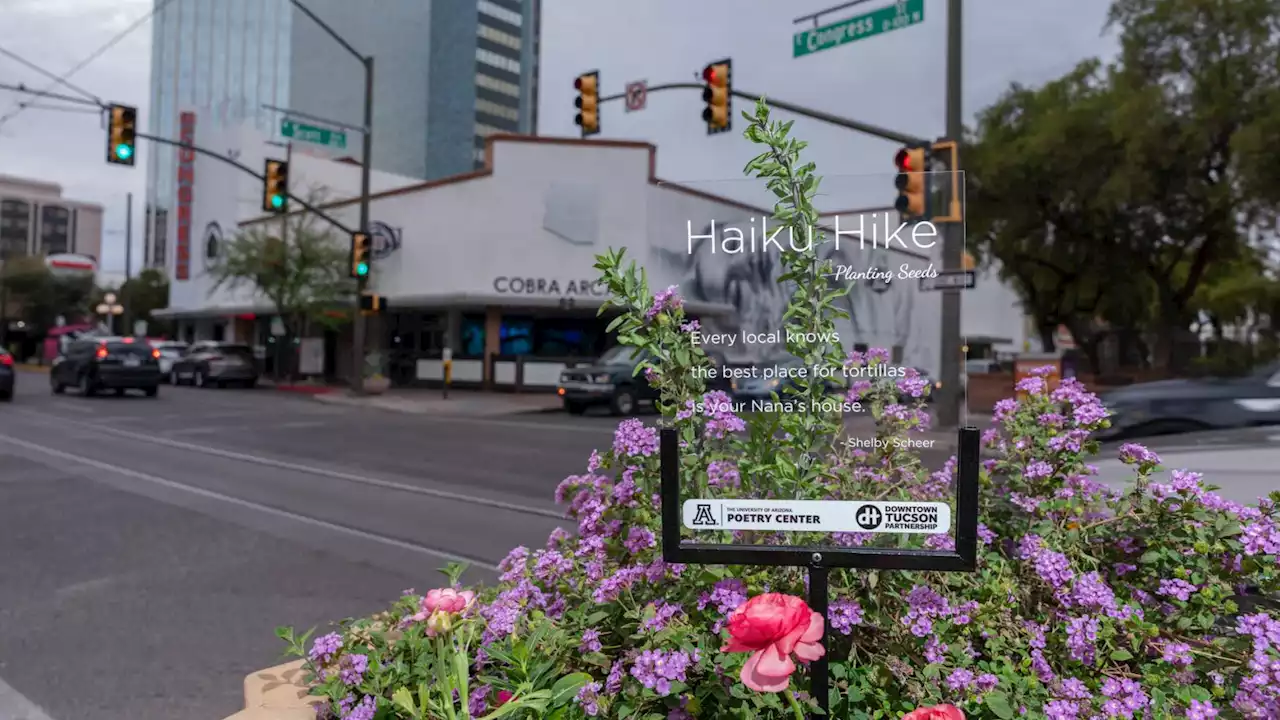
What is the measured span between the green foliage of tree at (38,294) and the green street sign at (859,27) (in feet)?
220

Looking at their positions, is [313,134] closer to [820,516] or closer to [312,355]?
[312,355]

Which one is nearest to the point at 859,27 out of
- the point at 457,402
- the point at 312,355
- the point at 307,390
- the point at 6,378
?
the point at 457,402

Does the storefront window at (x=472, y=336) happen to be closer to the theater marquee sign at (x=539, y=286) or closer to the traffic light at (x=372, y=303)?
the theater marquee sign at (x=539, y=286)

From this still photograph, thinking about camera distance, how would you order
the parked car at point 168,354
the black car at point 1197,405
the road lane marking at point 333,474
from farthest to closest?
the parked car at point 168,354
the road lane marking at point 333,474
the black car at point 1197,405

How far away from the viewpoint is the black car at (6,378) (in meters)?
21.9

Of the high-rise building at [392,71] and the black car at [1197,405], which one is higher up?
the high-rise building at [392,71]

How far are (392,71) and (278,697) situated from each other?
257 feet

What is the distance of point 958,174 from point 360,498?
810 centimetres

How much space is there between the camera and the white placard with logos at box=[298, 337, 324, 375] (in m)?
34.9

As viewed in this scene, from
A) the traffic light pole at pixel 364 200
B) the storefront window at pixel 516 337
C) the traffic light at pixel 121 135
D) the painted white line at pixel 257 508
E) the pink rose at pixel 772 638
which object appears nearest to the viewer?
the pink rose at pixel 772 638

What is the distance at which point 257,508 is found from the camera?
8.68 m

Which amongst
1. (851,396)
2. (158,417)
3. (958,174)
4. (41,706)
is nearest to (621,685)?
(851,396)

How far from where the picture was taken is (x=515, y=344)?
29.6 meters

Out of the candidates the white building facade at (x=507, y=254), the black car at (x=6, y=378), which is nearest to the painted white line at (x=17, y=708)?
the white building facade at (x=507, y=254)
